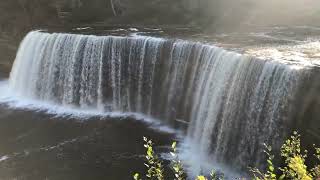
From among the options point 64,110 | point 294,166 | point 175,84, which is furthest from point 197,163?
point 294,166

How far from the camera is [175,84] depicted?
46.9ft

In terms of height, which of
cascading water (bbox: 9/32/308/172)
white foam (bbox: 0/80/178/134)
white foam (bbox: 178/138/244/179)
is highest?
cascading water (bbox: 9/32/308/172)

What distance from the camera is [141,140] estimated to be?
43.0 ft

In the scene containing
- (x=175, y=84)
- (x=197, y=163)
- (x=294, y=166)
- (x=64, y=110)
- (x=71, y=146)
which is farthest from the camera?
(x=64, y=110)

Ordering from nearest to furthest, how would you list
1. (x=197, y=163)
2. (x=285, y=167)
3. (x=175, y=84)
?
(x=285, y=167) < (x=197, y=163) < (x=175, y=84)

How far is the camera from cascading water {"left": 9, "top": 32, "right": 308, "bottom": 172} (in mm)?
10672

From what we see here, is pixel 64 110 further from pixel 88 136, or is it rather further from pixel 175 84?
pixel 175 84

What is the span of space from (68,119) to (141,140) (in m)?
3.08

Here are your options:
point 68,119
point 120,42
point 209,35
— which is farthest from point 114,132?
point 209,35

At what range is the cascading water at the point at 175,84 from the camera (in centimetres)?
1067

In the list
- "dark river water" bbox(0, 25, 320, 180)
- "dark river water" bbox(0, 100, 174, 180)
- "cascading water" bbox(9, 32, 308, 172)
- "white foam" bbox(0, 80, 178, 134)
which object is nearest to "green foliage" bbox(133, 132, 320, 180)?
"cascading water" bbox(9, 32, 308, 172)

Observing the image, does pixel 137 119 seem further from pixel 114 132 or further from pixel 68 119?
pixel 68 119

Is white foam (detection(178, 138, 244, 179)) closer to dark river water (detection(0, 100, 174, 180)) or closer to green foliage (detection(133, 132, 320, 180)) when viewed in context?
dark river water (detection(0, 100, 174, 180))

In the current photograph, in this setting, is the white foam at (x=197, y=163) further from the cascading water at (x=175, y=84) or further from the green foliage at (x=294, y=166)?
the green foliage at (x=294, y=166)
